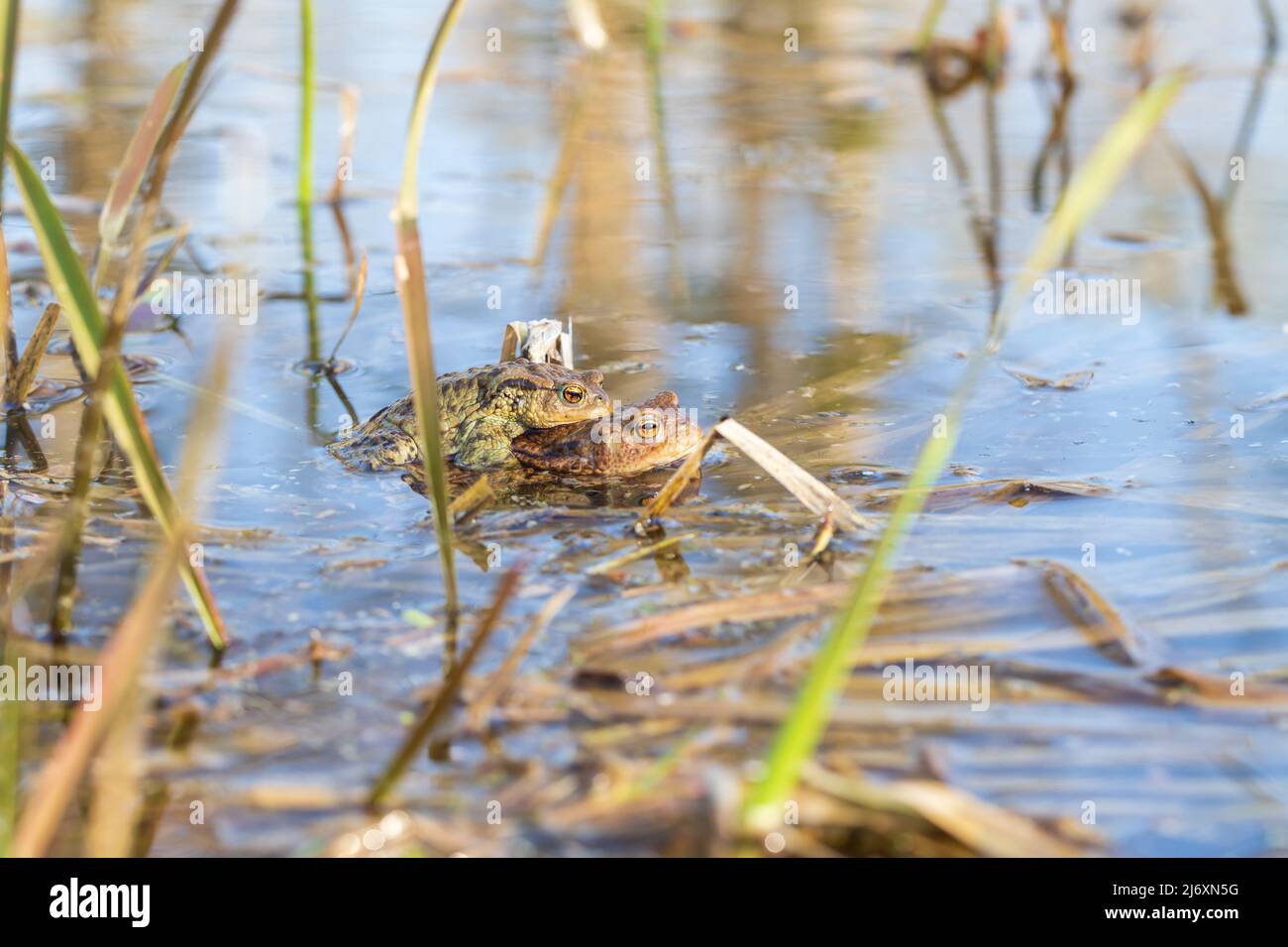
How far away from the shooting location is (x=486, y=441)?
4500mm

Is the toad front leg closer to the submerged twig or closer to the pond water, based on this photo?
the pond water

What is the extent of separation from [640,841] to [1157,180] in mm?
7329

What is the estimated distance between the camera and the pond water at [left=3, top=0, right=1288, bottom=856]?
2.57 m

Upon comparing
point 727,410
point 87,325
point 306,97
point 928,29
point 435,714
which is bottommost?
point 435,714

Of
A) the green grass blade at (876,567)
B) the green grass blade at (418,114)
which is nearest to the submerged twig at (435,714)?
the green grass blade at (876,567)

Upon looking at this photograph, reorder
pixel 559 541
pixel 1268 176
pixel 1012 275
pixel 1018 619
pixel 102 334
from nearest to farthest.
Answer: pixel 102 334 < pixel 1018 619 < pixel 559 541 < pixel 1012 275 < pixel 1268 176

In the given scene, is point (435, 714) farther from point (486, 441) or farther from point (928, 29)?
point (928, 29)

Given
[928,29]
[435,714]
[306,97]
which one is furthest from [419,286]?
[928,29]

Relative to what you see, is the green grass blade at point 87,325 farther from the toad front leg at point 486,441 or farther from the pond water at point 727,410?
the toad front leg at point 486,441

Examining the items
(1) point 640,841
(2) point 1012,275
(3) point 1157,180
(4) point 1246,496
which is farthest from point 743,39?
(1) point 640,841

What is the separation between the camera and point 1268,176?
26.2 ft

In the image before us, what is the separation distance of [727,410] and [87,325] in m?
2.76

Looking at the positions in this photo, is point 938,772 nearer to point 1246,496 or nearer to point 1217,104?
point 1246,496

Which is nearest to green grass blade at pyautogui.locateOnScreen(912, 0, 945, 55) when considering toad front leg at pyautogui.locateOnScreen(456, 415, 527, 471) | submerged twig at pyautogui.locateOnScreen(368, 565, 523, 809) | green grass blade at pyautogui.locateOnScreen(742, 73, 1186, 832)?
toad front leg at pyautogui.locateOnScreen(456, 415, 527, 471)
